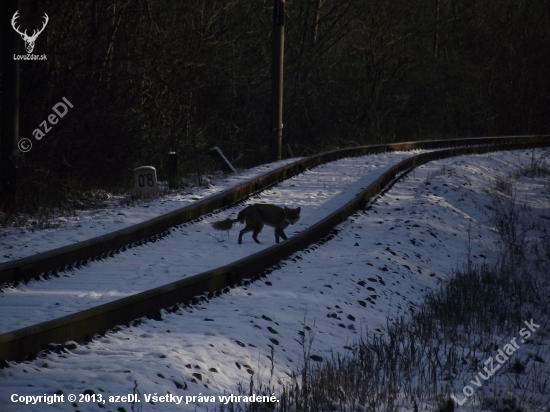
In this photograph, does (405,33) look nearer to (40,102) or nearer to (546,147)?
(546,147)

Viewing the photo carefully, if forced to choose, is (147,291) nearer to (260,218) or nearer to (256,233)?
(260,218)

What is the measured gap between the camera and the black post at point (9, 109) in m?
12.5

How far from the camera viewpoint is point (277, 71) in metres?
19.9

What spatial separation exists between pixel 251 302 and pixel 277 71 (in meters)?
13.7

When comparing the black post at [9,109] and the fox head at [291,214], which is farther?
the black post at [9,109]

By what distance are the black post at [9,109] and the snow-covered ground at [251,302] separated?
4.00m

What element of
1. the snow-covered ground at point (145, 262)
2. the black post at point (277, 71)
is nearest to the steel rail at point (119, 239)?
the snow-covered ground at point (145, 262)

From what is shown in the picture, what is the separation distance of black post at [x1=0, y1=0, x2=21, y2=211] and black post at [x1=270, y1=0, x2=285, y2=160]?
8.48 meters

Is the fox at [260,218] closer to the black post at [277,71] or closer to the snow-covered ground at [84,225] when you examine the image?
the snow-covered ground at [84,225]

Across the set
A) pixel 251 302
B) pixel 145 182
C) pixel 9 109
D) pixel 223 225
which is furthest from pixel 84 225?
pixel 251 302

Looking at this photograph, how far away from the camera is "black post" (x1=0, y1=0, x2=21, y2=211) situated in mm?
12453

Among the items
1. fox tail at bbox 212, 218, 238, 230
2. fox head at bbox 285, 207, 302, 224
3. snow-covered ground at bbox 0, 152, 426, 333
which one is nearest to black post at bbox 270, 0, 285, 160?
snow-covered ground at bbox 0, 152, 426, 333

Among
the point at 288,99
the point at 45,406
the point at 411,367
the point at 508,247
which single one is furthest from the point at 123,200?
the point at 288,99

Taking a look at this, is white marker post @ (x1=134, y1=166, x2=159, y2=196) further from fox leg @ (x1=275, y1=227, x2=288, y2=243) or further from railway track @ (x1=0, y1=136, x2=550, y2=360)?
fox leg @ (x1=275, y1=227, x2=288, y2=243)
